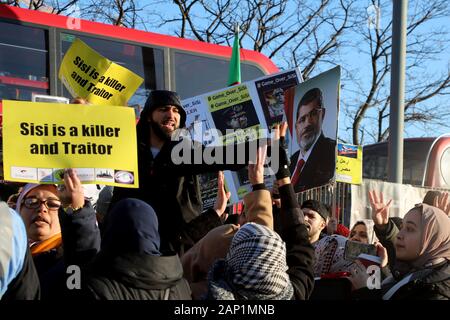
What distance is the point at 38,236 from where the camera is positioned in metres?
3.12

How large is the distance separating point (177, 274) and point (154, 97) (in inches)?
70.0

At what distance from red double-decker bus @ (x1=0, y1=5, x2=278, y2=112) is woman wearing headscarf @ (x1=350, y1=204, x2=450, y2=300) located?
4.51 metres

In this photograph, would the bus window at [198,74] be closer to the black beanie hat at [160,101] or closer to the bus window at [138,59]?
the bus window at [138,59]

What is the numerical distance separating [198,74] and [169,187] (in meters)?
4.89

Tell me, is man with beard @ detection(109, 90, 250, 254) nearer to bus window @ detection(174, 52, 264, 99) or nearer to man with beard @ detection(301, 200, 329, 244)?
man with beard @ detection(301, 200, 329, 244)

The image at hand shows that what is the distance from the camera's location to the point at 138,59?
25.7ft

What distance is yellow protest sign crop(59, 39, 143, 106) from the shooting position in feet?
14.3

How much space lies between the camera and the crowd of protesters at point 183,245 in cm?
219

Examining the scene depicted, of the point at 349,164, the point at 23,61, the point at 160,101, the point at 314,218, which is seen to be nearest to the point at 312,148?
the point at 314,218

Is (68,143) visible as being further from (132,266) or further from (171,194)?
(132,266)

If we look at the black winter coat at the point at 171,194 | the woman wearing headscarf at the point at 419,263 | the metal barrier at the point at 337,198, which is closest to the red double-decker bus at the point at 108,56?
the metal barrier at the point at 337,198

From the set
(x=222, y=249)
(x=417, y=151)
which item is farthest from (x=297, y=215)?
(x=417, y=151)

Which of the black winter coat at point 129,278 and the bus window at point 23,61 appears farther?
the bus window at point 23,61
